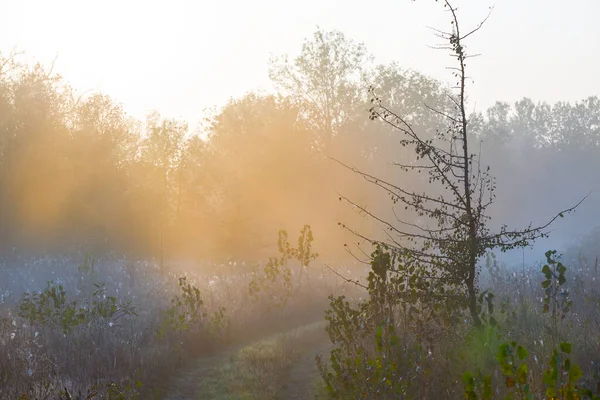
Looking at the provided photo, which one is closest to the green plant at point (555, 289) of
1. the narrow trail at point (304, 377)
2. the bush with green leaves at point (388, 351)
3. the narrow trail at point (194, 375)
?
the bush with green leaves at point (388, 351)

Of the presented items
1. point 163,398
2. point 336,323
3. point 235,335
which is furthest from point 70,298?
point 336,323

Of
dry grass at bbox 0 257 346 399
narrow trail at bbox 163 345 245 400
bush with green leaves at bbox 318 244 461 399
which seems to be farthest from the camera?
narrow trail at bbox 163 345 245 400

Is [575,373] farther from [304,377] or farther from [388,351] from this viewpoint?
[304,377]

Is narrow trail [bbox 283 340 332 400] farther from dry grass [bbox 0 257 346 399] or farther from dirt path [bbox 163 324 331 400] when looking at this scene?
dry grass [bbox 0 257 346 399]

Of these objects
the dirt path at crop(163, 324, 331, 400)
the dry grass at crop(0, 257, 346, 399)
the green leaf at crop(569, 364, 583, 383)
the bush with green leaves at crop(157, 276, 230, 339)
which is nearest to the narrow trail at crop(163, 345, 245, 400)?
the dirt path at crop(163, 324, 331, 400)

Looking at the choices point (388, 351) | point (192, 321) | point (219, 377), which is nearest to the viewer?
point (388, 351)

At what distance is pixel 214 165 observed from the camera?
28469mm

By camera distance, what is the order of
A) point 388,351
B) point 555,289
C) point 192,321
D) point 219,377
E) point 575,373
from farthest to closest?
1. point 192,321
2. point 219,377
3. point 555,289
4. point 388,351
5. point 575,373

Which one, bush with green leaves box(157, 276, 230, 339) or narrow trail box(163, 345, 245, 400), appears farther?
bush with green leaves box(157, 276, 230, 339)

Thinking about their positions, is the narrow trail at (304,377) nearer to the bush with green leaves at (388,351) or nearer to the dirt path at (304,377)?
the dirt path at (304,377)

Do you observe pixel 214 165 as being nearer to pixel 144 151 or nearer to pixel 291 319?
pixel 144 151

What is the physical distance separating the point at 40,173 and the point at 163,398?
2062 cm

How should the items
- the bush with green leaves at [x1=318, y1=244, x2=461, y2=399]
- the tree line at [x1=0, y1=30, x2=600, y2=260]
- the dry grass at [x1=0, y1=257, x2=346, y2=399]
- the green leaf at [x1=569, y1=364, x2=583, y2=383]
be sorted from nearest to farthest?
1. the green leaf at [x1=569, y1=364, x2=583, y2=383]
2. the bush with green leaves at [x1=318, y1=244, x2=461, y2=399]
3. the dry grass at [x1=0, y1=257, x2=346, y2=399]
4. the tree line at [x1=0, y1=30, x2=600, y2=260]

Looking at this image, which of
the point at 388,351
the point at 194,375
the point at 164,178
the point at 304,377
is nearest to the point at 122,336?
the point at 194,375
